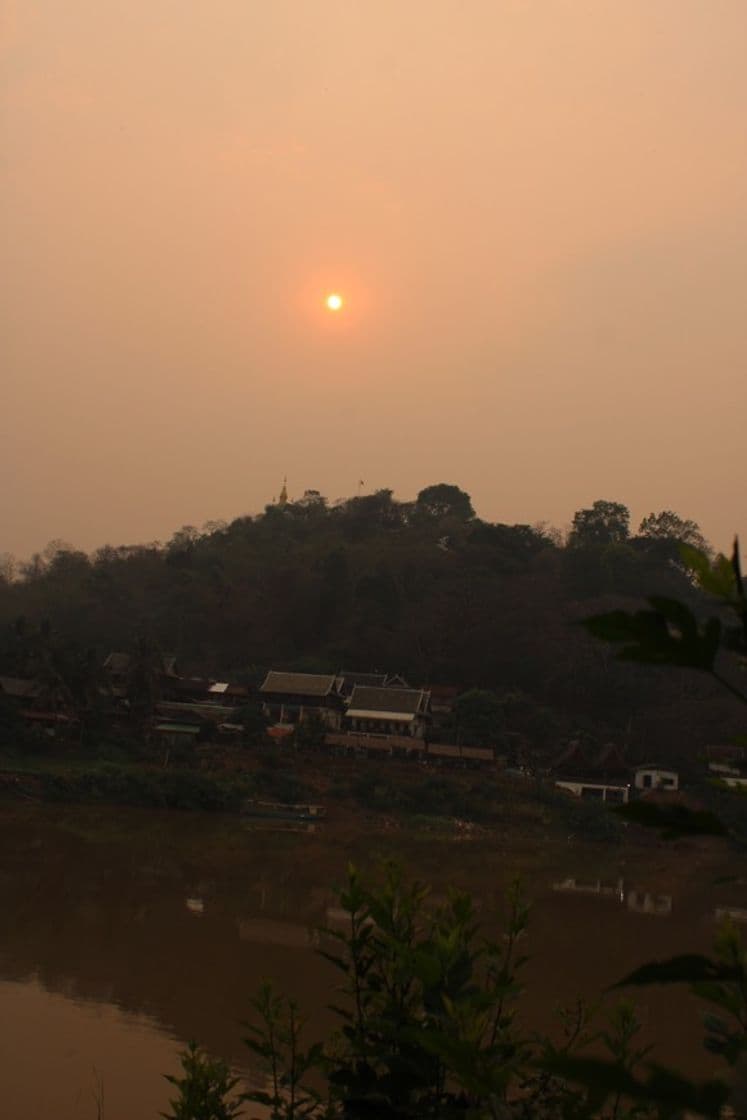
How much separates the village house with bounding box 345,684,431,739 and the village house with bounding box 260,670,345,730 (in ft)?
2.74

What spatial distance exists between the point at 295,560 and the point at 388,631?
8778 millimetres

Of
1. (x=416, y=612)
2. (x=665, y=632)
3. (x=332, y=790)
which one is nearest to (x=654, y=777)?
(x=332, y=790)

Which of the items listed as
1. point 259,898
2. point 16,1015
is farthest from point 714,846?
point 16,1015

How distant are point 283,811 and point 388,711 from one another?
29.4 feet

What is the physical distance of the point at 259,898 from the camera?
17203 mm

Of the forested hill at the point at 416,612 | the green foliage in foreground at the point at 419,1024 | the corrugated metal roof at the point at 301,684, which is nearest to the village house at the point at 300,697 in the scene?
the corrugated metal roof at the point at 301,684

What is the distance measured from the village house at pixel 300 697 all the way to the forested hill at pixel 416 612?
9.23 feet

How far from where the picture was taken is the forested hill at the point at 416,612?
119 feet

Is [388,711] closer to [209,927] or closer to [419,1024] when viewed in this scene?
[209,927]

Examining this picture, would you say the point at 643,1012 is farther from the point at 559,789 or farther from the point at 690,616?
the point at 559,789

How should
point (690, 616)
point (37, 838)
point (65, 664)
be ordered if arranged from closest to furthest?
point (690, 616) → point (37, 838) → point (65, 664)

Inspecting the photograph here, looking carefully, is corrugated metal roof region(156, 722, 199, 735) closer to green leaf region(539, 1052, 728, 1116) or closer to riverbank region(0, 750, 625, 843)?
riverbank region(0, 750, 625, 843)

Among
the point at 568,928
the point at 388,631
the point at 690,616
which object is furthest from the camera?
the point at 388,631

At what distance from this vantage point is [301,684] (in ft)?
117
